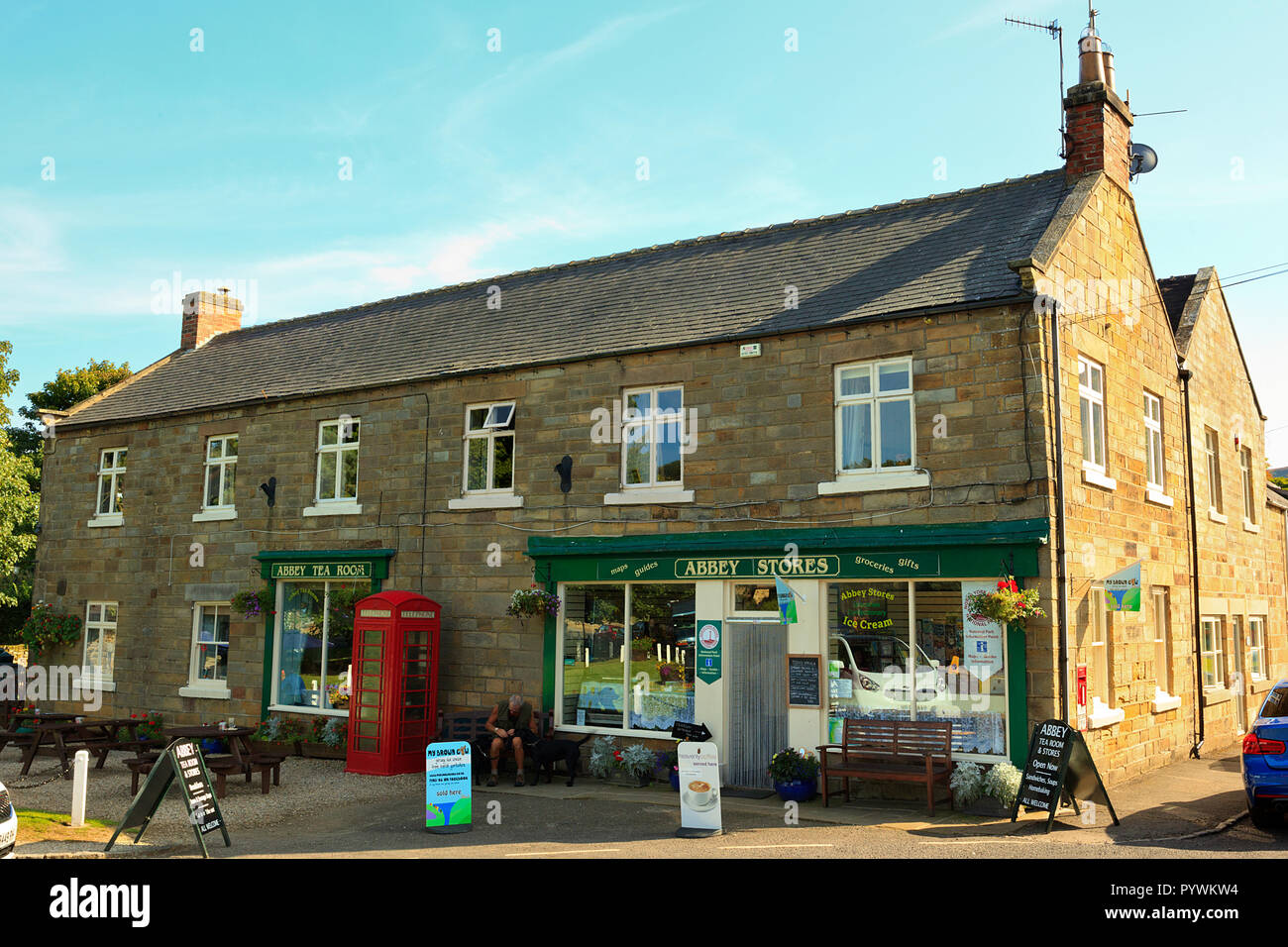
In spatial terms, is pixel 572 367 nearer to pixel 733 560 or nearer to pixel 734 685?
pixel 733 560

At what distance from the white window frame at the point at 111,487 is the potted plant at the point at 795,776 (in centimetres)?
1495

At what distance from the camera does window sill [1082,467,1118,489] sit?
12836mm

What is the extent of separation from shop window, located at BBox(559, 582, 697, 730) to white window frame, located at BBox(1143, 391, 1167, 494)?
764 centimetres

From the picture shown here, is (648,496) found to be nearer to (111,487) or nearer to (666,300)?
(666,300)

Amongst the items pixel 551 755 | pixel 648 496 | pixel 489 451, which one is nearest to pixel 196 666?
pixel 489 451

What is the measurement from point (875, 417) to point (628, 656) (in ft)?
16.0

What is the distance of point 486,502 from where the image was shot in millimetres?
15703

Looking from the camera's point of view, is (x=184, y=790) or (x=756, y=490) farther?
(x=756, y=490)

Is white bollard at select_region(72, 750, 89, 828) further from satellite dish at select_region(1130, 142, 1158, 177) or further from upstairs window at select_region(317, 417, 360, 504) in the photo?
satellite dish at select_region(1130, 142, 1158, 177)

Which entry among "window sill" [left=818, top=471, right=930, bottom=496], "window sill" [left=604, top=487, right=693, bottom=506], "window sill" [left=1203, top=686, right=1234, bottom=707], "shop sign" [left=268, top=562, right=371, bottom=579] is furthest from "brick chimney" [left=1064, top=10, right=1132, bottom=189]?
"shop sign" [left=268, top=562, right=371, bottom=579]

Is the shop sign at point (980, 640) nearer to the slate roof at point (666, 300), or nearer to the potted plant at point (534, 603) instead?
the slate roof at point (666, 300)

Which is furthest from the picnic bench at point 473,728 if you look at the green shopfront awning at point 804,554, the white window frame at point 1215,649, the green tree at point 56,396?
the green tree at point 56,396

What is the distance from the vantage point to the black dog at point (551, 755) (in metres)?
13.9

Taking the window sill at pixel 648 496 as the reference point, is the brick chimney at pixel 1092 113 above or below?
above
